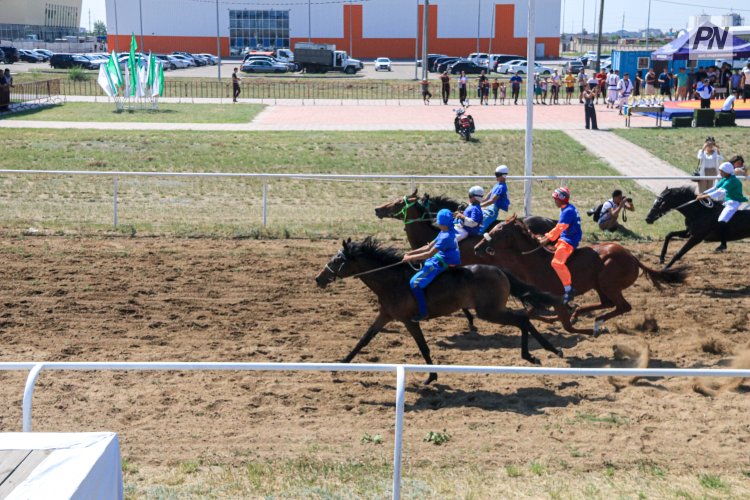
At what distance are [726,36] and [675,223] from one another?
73.3 ft

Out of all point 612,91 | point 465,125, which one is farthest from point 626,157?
point 612,91

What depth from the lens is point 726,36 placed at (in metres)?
38.2

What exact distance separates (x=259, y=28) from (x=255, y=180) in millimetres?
79029

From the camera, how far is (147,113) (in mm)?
39281

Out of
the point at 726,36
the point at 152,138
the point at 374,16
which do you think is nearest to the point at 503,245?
the point at 152,138

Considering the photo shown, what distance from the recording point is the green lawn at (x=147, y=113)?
36844mm

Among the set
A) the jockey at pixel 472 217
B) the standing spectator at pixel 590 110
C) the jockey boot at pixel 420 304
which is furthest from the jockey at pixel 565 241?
the standing spectator at pixel 590 110

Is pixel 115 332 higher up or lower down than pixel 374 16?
lower down

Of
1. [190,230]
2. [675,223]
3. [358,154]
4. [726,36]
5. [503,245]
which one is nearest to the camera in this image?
[503,245]

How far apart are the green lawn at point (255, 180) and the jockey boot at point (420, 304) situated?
7688 millimetres

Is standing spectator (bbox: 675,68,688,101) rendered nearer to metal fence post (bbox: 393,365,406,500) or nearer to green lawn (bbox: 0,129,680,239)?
green lawn (bbox: 0,129,680,239)

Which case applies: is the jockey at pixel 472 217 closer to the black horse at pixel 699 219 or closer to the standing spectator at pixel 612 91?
the black horse at pixel 699 219

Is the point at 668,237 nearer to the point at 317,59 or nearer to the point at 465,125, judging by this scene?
the point at 465,125

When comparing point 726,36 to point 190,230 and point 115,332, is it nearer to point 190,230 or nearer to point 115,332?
point 190,230
